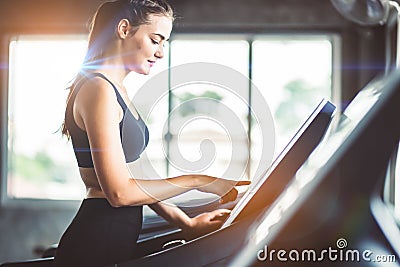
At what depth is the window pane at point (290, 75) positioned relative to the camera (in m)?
1.47

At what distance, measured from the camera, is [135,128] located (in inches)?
56.0

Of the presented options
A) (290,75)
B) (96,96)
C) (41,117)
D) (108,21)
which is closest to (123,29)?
(108,21)

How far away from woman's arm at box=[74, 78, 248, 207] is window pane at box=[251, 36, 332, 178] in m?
0.14

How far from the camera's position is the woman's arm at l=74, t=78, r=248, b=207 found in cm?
139

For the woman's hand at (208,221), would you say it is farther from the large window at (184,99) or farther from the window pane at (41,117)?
the window pane at (41,117)

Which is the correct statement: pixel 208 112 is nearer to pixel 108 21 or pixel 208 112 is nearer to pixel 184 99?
pixel 184 99

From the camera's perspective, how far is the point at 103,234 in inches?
56.3

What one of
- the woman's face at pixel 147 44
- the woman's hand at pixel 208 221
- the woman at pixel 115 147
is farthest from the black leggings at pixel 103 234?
the woman's face at pixel 147 44

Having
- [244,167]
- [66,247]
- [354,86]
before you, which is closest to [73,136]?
[66,247]

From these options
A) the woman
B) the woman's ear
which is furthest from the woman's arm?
the woman's ear

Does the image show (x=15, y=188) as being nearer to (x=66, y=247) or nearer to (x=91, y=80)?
(x=66, y=247)

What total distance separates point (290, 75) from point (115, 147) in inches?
16.2

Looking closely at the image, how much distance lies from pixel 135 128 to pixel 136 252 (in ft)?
0.84

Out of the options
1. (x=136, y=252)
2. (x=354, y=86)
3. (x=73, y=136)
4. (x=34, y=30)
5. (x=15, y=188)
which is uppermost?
(x=34, y=30)
